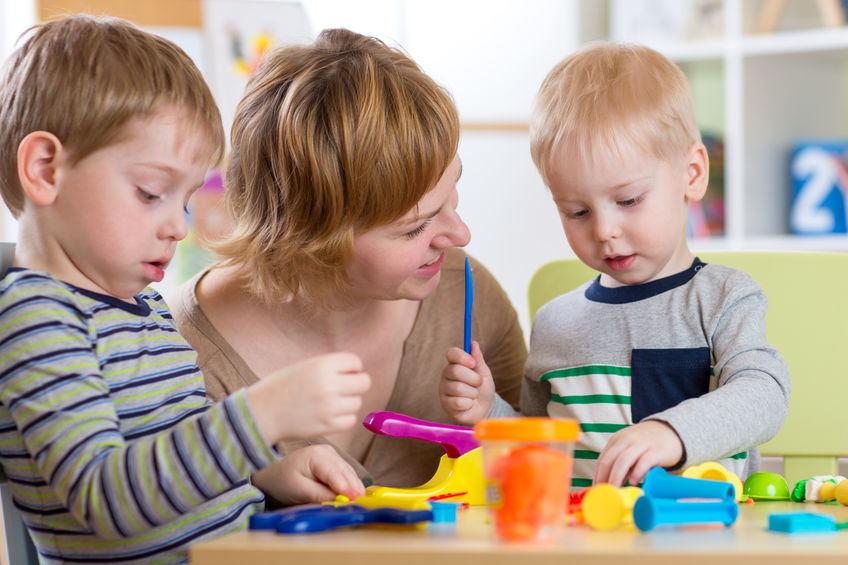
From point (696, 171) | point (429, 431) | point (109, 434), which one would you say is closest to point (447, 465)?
point (429, 431)

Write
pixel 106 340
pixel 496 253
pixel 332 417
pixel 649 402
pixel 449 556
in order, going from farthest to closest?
1. pixel 496 253
2. pixel 649 402
3. pixel 106 340
4. pixel 332 417
5. pixel 449 556

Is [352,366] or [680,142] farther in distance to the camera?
[680,142]

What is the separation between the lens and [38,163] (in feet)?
2.87

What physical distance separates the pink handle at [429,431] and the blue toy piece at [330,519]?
0.97 feet

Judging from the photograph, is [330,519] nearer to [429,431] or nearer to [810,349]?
[429,431]

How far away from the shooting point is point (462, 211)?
314 cm

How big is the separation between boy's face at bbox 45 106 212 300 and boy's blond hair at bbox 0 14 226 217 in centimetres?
1

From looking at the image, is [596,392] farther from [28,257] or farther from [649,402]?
[28,257]

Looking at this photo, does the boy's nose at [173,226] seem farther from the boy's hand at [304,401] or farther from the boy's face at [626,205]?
the boy's face at [626,205]

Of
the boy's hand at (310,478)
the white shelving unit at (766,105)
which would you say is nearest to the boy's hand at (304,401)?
the boy's hand at (310,478)

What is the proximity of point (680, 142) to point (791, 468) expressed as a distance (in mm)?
473

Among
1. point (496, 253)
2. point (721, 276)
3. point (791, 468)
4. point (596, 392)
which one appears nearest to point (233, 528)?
point (596, 392)

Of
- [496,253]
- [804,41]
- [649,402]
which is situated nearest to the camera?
[649,402]

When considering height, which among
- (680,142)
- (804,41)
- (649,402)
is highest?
(804,41)
